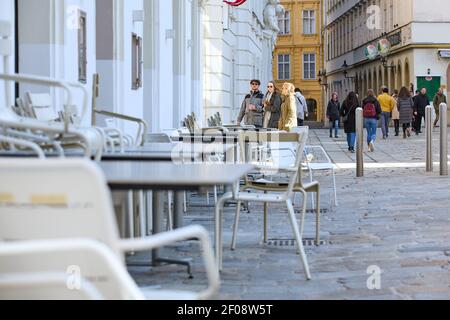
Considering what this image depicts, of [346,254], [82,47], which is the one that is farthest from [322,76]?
[346,254]

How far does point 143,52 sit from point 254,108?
10.3 feet

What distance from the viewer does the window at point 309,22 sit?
3545 inches

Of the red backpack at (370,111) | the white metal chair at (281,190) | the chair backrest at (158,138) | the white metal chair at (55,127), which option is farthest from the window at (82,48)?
the red backpack at (370,111)

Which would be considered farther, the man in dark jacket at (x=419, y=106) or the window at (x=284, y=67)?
the window at (x=284, y=67)

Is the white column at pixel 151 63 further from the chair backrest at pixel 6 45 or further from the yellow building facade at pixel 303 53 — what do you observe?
the yellow building facade at pixel 303 53

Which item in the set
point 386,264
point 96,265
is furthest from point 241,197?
point 96,265

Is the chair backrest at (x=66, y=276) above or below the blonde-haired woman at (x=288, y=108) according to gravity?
below

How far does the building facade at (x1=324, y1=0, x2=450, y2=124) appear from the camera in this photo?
4962 centimetres

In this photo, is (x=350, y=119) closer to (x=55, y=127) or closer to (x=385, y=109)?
(x=385, y=109)

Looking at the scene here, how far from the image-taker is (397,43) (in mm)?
53969

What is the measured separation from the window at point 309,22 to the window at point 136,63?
7437cm

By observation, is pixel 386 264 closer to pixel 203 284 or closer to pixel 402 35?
pixel 203 284

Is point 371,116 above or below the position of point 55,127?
above
